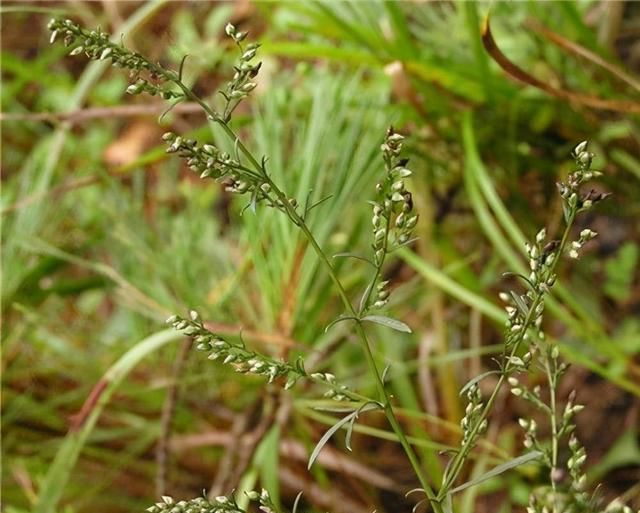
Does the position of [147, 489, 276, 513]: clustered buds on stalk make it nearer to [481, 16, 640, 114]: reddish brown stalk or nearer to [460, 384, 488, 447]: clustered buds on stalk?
[460, 384, 488, 447]: clustered buds on stalk

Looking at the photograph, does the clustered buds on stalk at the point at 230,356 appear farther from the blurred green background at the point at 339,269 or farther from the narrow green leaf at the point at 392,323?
the blurred green background at the point at 339,269

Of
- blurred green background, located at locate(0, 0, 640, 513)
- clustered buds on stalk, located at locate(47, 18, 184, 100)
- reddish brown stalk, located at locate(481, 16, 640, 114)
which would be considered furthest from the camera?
blurred green background, located at locate(0, 0, 640, 513)

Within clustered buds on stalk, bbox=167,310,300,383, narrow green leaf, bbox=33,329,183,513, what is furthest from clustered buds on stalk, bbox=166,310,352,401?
narrow green leaf, bbox=33,329,183,513

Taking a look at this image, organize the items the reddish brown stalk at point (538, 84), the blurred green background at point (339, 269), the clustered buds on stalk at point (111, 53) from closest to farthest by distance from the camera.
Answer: the clustered buds on stalk at point (111, 53) < the reddish brown stalk at point (538, 84) < the blurred green background at point (339, 269)

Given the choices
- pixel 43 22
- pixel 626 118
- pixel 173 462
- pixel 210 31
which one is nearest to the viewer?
pixel 626 118

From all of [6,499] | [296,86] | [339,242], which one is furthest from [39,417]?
[296,86]

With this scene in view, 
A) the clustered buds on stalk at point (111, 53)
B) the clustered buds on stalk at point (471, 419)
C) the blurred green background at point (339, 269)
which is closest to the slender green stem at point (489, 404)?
the clustered buds on stalk at point (471, 419)

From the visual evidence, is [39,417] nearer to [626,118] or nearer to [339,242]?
[339,242]

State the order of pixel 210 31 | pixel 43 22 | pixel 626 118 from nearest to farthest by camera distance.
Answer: pixel 626 118
pixel 210 31
pixel 43 22
